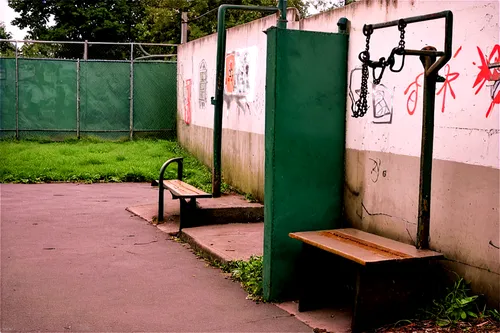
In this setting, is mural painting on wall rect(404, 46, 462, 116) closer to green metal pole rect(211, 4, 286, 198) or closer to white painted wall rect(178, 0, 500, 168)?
white painted wall rect(178, 0, 500, 168)

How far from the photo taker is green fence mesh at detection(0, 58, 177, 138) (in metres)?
17.2

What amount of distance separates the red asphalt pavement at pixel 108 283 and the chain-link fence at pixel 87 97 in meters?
8.19

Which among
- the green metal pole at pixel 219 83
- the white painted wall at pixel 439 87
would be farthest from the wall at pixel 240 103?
the white painted wall at pixel 439 87

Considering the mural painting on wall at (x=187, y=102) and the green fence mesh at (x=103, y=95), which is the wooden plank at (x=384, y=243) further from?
the green fence mesh at (x=103, y=95)

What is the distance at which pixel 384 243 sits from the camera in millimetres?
4898

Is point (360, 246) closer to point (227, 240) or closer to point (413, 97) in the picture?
point (413, 97)

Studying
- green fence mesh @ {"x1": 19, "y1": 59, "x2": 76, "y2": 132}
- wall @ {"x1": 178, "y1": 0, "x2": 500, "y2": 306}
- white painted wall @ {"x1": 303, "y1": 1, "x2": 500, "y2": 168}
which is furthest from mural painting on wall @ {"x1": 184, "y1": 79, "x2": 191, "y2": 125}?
white painted wall @ {"x1": 303, "y1": 1, "x2": 500, "y2": 168}

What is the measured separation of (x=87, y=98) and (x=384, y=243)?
45.5 ft

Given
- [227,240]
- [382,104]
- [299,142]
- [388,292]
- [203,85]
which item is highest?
[203,85]

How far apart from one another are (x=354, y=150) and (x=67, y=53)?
3225cm

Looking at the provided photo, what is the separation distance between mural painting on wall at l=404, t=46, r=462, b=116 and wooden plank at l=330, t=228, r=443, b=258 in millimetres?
1043

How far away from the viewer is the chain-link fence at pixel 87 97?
56.4 feet

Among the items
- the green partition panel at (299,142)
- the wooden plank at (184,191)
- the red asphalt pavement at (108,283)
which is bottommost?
the red asphalt pavement at (108,283)

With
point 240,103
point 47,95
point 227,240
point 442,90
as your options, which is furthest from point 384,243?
point 47,95
